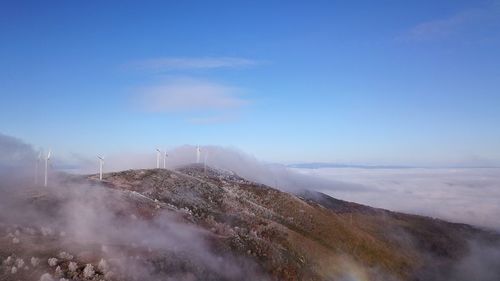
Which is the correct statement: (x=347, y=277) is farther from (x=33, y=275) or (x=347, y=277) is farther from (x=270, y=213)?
(x=33, y=275)

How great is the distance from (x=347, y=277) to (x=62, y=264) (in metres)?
47.7

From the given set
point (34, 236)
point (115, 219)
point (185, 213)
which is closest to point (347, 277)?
point (185, 213)

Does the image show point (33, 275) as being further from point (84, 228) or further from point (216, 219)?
point (216, 219)

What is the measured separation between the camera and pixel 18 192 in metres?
69.4

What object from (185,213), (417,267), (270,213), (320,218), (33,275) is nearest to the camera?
(33,275)

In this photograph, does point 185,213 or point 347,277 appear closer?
point 185,213

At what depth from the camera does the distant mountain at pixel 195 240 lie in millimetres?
41938

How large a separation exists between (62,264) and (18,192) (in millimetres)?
35187

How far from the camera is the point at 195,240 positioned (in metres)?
55.9

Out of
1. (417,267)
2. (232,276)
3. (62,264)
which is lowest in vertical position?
(417,267)

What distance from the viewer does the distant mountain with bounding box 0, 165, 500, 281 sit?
41938 mm

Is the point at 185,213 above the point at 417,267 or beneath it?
above

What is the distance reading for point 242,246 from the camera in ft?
197

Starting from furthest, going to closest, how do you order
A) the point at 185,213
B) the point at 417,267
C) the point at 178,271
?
the point at 417,267, the point at 185,213, the point at 178,271
